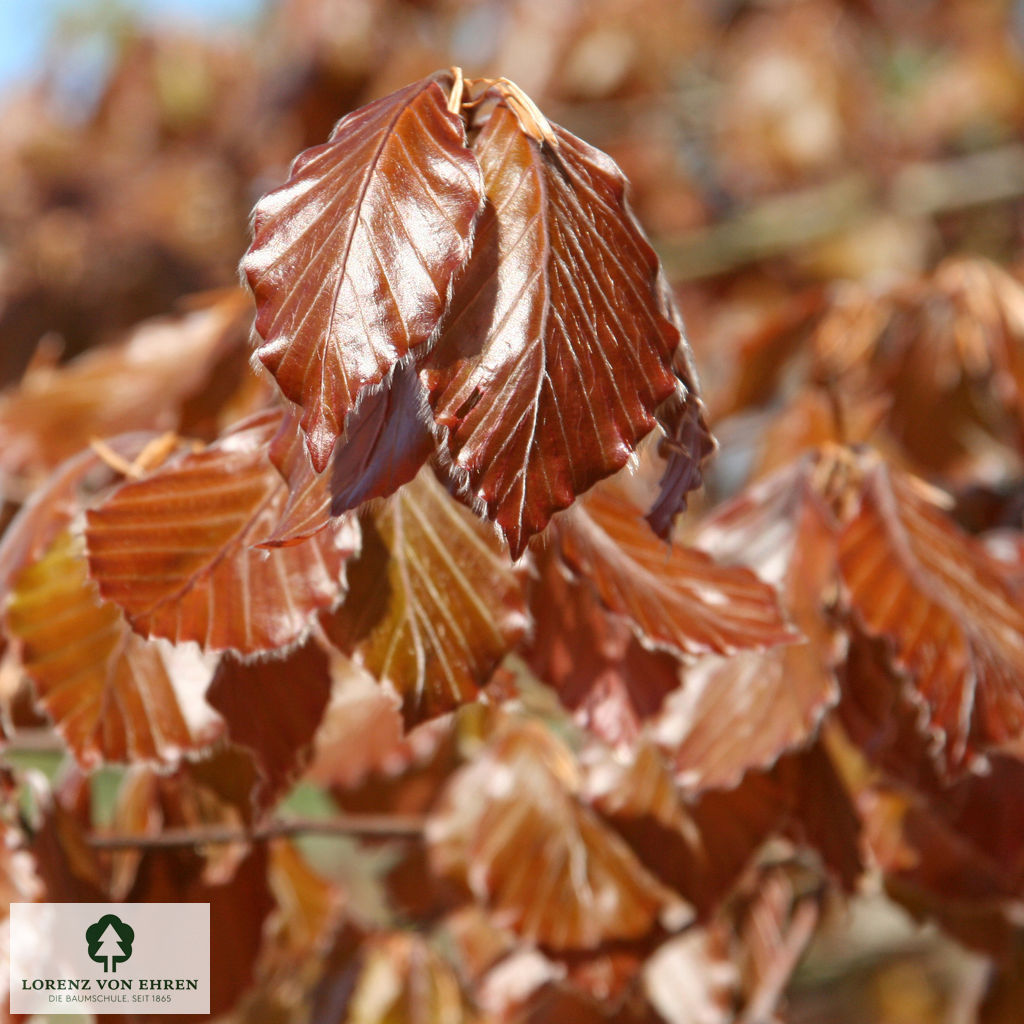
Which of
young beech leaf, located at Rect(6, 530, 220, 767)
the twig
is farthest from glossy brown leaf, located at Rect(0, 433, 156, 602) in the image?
the twig

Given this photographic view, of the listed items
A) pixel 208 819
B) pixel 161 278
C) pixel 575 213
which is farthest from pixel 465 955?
pixel 161 278

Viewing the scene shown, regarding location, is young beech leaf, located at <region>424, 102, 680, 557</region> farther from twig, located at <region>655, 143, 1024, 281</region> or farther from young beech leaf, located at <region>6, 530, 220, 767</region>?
twig, located at <region>655, 143, 1024, 281</region>

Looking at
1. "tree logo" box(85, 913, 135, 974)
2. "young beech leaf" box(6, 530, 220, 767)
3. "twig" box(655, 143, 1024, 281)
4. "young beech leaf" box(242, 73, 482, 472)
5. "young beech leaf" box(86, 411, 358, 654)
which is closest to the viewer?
"young beech leaf" box(242, 73, 482, 472)

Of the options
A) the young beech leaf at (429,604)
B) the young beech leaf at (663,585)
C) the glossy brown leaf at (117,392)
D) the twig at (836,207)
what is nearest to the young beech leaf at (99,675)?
the young beech leaf at (429,604)

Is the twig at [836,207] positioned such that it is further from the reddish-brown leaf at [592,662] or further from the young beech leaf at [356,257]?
the young beech leaf at [356,257]

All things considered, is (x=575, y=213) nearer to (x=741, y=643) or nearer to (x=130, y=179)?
(x=741, y=643)

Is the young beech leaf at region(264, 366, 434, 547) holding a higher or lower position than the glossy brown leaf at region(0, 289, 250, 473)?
lower

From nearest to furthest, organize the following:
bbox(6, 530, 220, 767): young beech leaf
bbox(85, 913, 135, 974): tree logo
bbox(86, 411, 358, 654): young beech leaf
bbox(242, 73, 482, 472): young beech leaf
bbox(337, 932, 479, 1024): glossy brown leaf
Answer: bbox(242, 73, 482, 472): young beech leaf, bbox(86, 411, 358, 654): young beech leaf, bbox(6, 530, 220, 767): young beech leaf, bbox(85, 913, 135, 974): tree logo, bbox(337, 932, 479, 1024): glossy brown leaf
